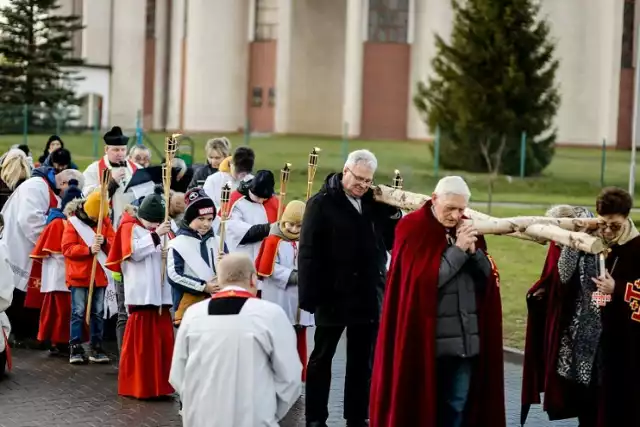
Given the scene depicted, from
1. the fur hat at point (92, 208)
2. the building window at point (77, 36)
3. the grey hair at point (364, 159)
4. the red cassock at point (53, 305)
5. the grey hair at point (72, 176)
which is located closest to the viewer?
the grey hair at point (364, 159)

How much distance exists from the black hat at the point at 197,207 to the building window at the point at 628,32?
37.0 m

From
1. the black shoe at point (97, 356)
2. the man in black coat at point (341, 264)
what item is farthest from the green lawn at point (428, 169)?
the man in black coat at point (341, 264)

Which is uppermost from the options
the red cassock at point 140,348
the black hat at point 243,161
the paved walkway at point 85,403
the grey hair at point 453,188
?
the grey hair at point 453,188

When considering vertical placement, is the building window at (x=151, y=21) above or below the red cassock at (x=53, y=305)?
above

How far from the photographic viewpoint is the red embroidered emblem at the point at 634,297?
848 cm

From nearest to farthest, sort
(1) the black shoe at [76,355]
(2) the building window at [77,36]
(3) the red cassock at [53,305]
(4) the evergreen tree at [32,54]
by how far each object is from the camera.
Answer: (1) the black shoe at [76,355], (3) the red cassock at [53,305], (4) the evergreen tree at [32,54], (2) the building window at [77,36]

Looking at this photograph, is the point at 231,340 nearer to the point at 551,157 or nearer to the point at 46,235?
the point at 46,235

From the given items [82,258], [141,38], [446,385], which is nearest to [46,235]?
[82,258]

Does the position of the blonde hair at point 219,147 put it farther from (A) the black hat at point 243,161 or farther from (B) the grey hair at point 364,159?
(B) the grey hair at point 364,159

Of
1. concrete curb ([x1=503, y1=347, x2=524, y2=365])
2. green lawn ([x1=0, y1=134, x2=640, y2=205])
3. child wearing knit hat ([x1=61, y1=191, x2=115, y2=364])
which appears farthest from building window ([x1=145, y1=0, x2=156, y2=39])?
child wearing knit hat ([x1=61, y1=191, x2=115, y2=364])

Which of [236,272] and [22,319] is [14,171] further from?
[236,272]

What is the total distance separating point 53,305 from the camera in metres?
12.8

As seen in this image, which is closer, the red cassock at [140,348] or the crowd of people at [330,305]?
the crowd of people at [330,305]

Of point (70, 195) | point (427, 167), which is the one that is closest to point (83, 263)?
point (70, 195)
